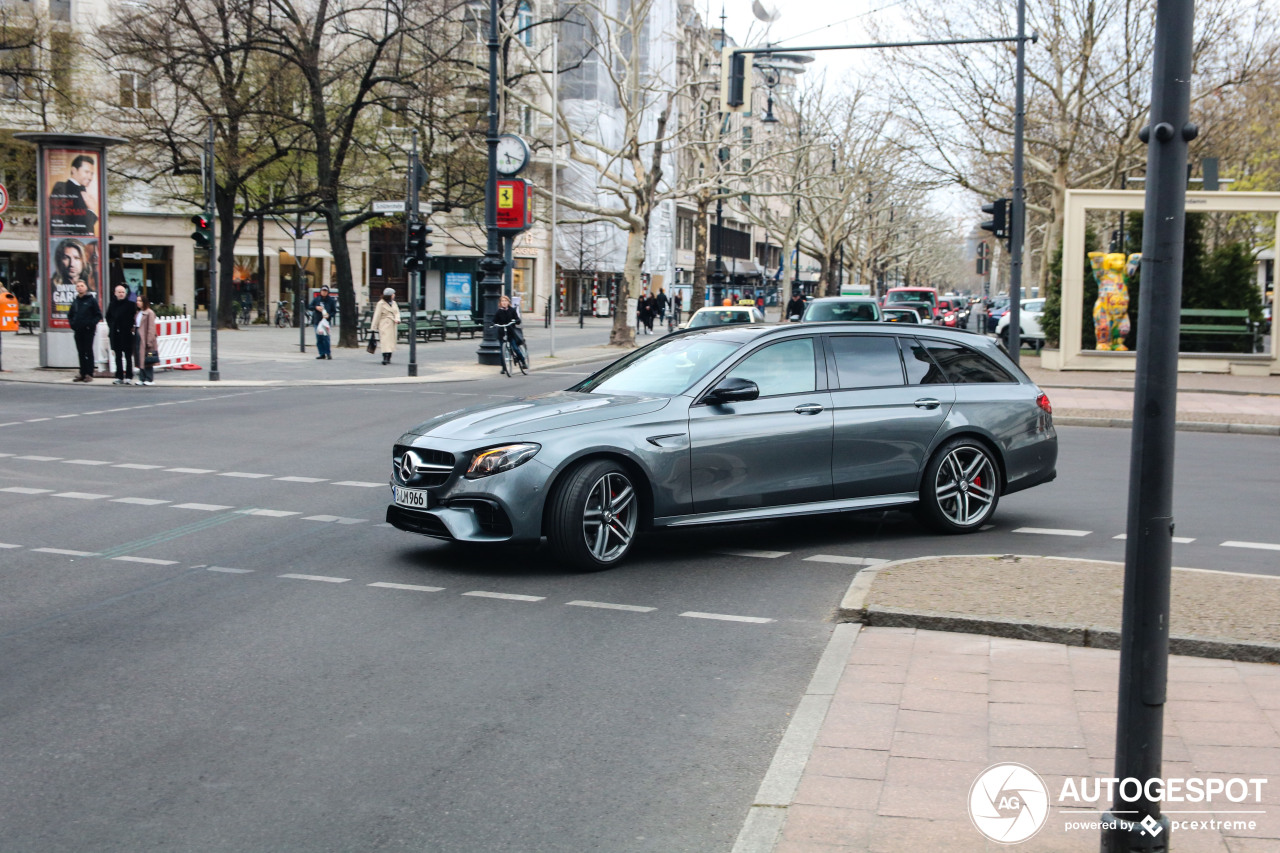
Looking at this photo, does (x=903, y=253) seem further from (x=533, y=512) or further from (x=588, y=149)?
(x=533, y=512)

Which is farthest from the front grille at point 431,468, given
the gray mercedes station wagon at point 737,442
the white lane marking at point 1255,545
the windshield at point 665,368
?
the white lane marking at point 1255,545

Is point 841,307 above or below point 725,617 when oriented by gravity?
above

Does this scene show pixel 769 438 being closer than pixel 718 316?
Yes

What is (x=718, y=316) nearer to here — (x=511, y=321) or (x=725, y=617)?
(x=511, y=321)

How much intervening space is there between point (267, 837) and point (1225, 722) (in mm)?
3636

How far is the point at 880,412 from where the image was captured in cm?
938

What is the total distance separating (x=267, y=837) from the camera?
13.7ft

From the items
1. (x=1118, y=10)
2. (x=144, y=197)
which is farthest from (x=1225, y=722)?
(x=144, y=197)

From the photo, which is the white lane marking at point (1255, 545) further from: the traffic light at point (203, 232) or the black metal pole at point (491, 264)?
the black metal pole at point (491, 264)

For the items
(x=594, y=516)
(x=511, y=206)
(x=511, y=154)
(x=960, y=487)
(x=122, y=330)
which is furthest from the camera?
(x=511, y=206)

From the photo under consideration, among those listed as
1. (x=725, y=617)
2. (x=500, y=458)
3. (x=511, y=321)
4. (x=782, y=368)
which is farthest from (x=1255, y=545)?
(x=511, y=321)

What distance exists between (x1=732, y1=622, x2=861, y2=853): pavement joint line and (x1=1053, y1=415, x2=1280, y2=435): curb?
13848mm

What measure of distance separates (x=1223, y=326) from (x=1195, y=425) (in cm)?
1186

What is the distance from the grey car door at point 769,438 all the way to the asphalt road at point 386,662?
0.46 m
